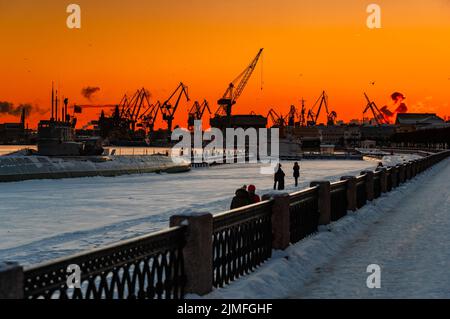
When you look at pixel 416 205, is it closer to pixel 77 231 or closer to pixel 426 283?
pixel 77 231

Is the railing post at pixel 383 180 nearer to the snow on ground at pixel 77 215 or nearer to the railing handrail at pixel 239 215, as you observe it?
the snow on ground at pixel 77 215

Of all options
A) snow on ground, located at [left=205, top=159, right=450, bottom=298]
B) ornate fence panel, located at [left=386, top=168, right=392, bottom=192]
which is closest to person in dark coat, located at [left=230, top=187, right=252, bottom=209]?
snow on ground, located at [left=205, top=159, right=450, bottom=298]

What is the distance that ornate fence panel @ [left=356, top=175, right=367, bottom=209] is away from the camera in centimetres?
2462

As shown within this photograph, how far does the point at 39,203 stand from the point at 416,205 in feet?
60.8

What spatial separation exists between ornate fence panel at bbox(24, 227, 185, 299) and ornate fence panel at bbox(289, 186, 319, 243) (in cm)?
611

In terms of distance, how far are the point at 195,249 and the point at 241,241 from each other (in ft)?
8.17

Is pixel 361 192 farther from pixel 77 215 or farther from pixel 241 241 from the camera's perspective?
pixel 241 241

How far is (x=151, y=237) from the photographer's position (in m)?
8.58

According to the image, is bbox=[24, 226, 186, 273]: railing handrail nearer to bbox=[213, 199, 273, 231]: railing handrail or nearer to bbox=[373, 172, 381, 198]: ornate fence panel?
bbox=[213, 199, 273, 231]: railing handrail

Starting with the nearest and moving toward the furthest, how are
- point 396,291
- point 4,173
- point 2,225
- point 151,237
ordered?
point 151,237
point 396,291
point 2,225
point 4,173

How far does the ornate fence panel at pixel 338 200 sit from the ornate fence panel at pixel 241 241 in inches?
259

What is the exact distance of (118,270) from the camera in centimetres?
807
